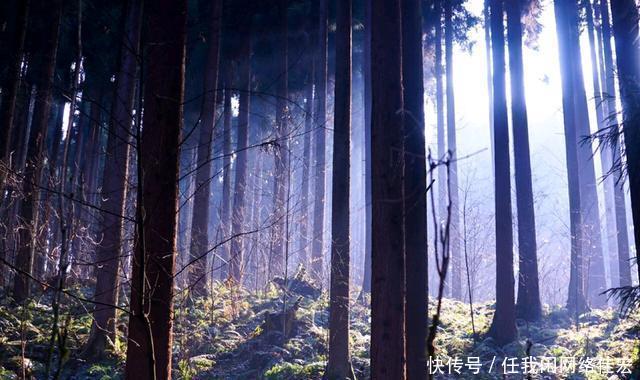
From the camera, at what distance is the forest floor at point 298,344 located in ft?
35.7

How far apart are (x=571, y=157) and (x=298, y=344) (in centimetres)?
1288

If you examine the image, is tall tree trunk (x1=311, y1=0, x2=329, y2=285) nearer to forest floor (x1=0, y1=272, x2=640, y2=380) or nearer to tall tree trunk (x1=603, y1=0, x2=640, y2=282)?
forest floor (x1=0, y1=272, x2=640, y2=380)

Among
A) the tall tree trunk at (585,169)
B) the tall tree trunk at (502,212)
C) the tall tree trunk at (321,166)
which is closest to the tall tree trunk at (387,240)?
the tall tree trunk at (502,212)

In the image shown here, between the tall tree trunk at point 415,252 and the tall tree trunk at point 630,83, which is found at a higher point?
the tall tree trunk at point 630,83

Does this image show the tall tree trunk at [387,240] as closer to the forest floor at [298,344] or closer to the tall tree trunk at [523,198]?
the forest floor at [298,344]

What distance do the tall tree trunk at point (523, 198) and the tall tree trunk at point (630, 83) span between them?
22.8 feet

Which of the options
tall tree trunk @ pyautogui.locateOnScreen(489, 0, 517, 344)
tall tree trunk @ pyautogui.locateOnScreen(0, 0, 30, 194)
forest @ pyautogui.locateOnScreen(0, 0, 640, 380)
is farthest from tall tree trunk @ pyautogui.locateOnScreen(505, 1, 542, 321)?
tall tree trunk @ pyautogui.locateOnScreen(0, 0, 30, 194)

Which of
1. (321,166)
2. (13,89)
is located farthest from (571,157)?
(13,89)

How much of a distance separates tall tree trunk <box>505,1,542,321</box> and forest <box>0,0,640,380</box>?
0.06m

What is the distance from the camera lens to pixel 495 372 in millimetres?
11141

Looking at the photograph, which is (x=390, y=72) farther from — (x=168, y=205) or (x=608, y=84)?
(x=608, y=84)

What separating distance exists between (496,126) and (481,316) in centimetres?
534

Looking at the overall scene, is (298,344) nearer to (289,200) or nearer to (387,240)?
(289,200)

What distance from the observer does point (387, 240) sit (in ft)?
21.4
